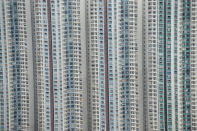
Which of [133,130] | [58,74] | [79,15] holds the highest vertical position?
[79,15]

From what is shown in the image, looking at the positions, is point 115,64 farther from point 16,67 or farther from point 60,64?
point 16,67

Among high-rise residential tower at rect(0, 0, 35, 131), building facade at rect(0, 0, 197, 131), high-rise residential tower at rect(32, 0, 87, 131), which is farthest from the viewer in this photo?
high-rise residential tower at rect(0, 0, 35, 131)

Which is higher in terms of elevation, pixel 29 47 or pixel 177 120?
pixel 29 47

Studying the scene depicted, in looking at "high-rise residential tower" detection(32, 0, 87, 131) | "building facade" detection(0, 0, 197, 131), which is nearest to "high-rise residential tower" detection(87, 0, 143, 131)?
"building facade" detection(0, 0, 197, 131)

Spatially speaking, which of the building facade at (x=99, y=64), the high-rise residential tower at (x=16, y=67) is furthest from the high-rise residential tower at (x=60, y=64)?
the high-rise residential tower at (x=16, y=67)

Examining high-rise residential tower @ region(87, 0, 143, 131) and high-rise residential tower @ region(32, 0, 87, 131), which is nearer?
high-rise residential tower @ region(87, 0, 143, 131)

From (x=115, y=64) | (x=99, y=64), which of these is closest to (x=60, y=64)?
(x=99, y=64)

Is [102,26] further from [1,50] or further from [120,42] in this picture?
[1,50]

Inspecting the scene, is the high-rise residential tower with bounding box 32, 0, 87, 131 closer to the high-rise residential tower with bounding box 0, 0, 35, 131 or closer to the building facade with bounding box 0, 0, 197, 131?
the building facade with bounding box 0, 0, 197, 131

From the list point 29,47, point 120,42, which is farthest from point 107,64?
point 29,47

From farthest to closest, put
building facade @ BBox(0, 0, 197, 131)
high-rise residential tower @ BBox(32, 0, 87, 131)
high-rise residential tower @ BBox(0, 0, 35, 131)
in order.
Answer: high-rise residential tower @ BBox(0, 0, 35, 131)
high-rise residential tower @ BBox(32, 0, 87, 131)
building facade @ BBox(0, 0, 197, 131)
